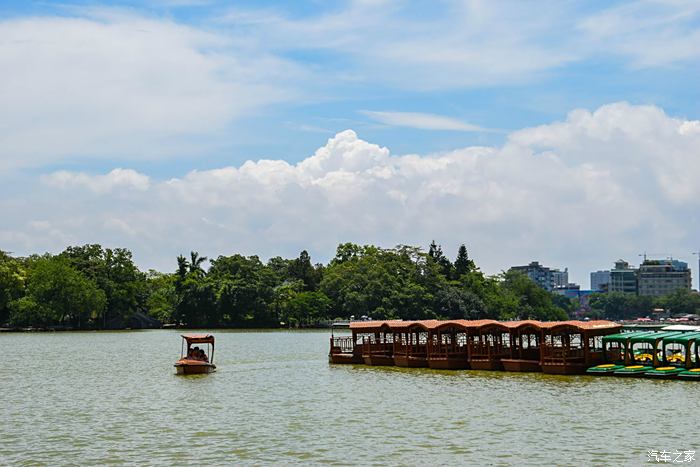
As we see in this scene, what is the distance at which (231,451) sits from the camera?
100 ft

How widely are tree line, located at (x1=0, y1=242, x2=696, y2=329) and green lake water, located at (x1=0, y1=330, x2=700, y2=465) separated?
82562 millimetres

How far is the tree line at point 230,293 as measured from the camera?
457 ft

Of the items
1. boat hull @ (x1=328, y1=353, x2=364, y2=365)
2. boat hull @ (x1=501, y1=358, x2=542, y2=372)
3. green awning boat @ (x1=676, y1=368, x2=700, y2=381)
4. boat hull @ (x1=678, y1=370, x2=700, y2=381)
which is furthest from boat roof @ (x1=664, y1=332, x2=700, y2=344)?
boat hull @ (x1=328, y1=353, x2=364, y2=365)

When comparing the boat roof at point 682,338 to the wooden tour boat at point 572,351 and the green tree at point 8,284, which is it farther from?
the green tree at point 8,284

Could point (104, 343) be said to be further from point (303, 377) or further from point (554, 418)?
point (554, 418)

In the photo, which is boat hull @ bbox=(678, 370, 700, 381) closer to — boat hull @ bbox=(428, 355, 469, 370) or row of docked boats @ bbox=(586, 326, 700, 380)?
row of docked boats @ bbox=(586, 326, 700, 380)

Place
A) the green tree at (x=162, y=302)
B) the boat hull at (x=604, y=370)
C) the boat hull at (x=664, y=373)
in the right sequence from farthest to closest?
1. the green tree at (x=162, y=302)
2. the boat hull at (x=604, y=370)
3. the boat hull at (x=664, y=373)

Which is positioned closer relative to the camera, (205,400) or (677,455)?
(677,455)

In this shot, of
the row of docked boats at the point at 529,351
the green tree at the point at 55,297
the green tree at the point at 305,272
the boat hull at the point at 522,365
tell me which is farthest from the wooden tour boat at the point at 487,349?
the green tree at the point at 305,272

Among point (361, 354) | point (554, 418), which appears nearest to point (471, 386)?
point (554, 418)

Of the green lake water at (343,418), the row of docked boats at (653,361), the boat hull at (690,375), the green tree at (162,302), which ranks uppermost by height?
the green tree at (162,302)

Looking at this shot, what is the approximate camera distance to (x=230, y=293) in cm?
15412

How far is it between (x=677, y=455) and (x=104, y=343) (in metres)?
87.4

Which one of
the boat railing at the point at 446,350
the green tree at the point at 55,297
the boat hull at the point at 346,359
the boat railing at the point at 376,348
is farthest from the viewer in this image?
the green tree at the point at 55,297
